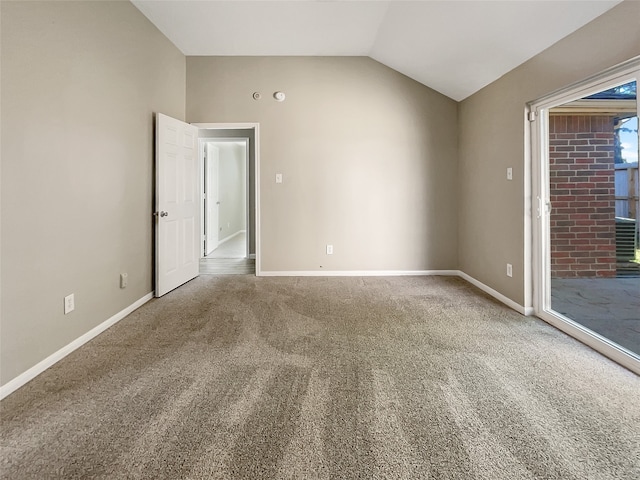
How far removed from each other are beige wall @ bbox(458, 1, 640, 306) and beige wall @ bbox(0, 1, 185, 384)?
3361 mm

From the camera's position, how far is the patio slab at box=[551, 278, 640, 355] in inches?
93.3

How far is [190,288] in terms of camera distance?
146 inches

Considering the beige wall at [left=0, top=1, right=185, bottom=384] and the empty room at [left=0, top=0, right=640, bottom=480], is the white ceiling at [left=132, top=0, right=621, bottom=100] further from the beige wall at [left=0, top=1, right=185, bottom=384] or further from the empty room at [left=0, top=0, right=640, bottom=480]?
the beige wall at [left=0, top=1, right=185, bottom=384]

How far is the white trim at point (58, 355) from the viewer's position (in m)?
1.72

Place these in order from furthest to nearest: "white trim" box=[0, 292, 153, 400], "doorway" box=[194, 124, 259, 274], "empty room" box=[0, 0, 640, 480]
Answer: "doorway" box=[194, 124, 259, 274], "white trim" box=[0, 292, 153, 400], "empty room" box=[0, 0, 640, 480]

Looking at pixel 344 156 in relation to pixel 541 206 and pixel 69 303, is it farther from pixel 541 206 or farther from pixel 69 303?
pixel 69 303

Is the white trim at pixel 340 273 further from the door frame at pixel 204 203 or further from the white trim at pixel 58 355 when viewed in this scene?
the door frame at pixel 204 203

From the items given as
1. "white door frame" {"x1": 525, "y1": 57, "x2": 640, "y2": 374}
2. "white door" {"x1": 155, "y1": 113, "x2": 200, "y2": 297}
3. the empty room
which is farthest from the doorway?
"white door frame" {"x1": 525, "y1": 57, "x2": 640, "y2": 374}

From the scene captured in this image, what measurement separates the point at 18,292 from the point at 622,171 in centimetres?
420

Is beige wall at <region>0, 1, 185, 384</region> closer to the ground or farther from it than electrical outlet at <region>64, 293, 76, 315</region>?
farther from it

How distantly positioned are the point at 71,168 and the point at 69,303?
898 millimetres

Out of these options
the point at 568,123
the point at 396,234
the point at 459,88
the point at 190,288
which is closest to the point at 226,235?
the point at 190,288

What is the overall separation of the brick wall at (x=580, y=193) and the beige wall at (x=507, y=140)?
1.61ft

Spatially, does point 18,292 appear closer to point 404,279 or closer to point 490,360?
point 490,360
